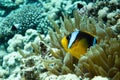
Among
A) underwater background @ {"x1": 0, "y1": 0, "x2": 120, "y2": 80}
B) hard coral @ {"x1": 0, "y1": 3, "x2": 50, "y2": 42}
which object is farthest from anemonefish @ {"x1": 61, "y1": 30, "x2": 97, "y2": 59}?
hard coral @ {"x1": 0, "y1": 3, "x2": 50, "y2": 42}

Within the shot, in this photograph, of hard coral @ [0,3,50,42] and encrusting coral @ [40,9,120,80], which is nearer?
encrusting coral @ [40,9,120,80]

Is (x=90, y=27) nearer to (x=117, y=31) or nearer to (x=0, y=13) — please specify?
(x=117, y=31)

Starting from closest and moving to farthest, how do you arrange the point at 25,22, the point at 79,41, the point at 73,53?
the point at 79,41 → the point at 73,53 → the point at 25,22

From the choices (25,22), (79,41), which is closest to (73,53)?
(79,41)

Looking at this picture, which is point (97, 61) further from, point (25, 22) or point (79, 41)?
point (25, 22)

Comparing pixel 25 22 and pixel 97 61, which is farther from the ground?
pixel 97 61

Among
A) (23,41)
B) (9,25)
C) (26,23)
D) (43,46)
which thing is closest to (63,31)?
(43,46)

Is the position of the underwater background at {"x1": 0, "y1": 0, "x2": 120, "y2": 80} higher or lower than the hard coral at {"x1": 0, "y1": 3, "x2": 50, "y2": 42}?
higher

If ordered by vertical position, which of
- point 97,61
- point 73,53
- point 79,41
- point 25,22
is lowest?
point 25,22

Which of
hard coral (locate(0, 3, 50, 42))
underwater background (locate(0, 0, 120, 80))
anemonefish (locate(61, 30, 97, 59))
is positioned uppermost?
anemonefish (locate(61, 30, 97, 59))

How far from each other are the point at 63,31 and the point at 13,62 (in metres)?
1.42

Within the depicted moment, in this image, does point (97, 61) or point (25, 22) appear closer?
point (97, 61)

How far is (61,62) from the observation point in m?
3.21

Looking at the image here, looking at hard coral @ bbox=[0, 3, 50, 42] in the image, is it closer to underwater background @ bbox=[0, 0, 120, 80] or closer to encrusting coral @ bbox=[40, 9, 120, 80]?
underwater background @ bbox=[0, 0, 120, 80]
